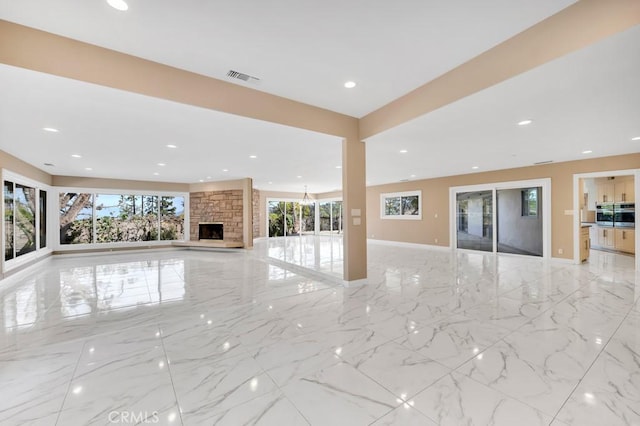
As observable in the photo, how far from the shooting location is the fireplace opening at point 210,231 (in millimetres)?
10000

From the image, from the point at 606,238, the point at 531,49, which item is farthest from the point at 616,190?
the point at 531,49

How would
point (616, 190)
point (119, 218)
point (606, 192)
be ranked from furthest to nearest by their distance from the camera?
point (119, 218) < point (606, 192) < point (616, 190)

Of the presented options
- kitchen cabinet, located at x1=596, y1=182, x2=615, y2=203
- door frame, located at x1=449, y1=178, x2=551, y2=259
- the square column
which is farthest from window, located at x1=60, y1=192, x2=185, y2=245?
kitchen cabinet, located at x1=596, y1=182, x2=615, y2=203

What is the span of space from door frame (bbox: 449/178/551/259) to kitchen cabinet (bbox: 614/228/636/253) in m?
2.83

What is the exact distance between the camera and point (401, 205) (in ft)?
34.0

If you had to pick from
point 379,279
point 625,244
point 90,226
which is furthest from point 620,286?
point 90,226

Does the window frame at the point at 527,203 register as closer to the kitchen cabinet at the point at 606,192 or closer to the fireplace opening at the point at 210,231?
the kitchen cabinet at the point at 606,192

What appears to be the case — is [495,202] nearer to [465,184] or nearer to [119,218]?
[465,184]

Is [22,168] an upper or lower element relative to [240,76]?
lower

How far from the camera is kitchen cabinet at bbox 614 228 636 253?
7258 mm

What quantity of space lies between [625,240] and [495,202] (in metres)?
3.75

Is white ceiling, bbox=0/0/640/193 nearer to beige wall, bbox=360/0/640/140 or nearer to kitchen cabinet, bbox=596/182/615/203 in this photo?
beige wall, bbox=360/0/640/140

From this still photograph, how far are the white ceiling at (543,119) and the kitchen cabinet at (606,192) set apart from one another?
380cm

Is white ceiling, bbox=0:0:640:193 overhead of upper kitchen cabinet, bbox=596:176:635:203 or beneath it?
overhead
